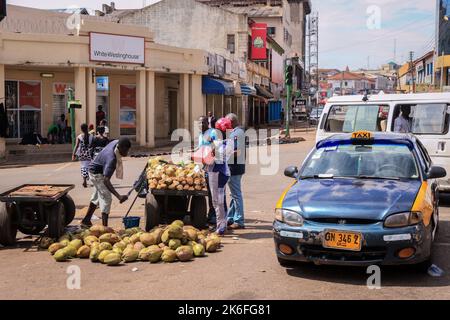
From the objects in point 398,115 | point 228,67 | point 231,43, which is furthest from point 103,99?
point 398,115

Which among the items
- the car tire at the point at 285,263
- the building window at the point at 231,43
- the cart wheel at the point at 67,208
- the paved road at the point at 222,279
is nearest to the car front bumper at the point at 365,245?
the paved road at the point at 222,279

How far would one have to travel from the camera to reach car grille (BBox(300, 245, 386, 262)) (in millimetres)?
5914

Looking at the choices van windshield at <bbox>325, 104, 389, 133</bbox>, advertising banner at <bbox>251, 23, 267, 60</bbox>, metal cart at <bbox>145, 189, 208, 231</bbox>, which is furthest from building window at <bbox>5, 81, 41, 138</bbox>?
advertising banner at <bbox>251, 23, 267, 60</bbox>

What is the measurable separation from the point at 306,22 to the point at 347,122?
3610 inches

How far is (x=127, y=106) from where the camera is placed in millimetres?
30484

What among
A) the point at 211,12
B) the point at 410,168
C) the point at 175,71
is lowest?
the point at 410,168

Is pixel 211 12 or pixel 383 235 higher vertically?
pixel 211 12

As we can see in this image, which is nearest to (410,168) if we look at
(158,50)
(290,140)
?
(158,50)

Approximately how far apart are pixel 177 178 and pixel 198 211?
0.65 meters

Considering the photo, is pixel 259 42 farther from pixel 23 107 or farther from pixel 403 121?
pixel 403 121

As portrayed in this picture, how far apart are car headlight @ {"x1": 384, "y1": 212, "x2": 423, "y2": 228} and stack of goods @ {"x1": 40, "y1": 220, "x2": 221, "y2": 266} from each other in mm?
2564

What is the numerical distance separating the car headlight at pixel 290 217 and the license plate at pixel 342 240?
34 centimetres

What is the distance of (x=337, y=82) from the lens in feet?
446
